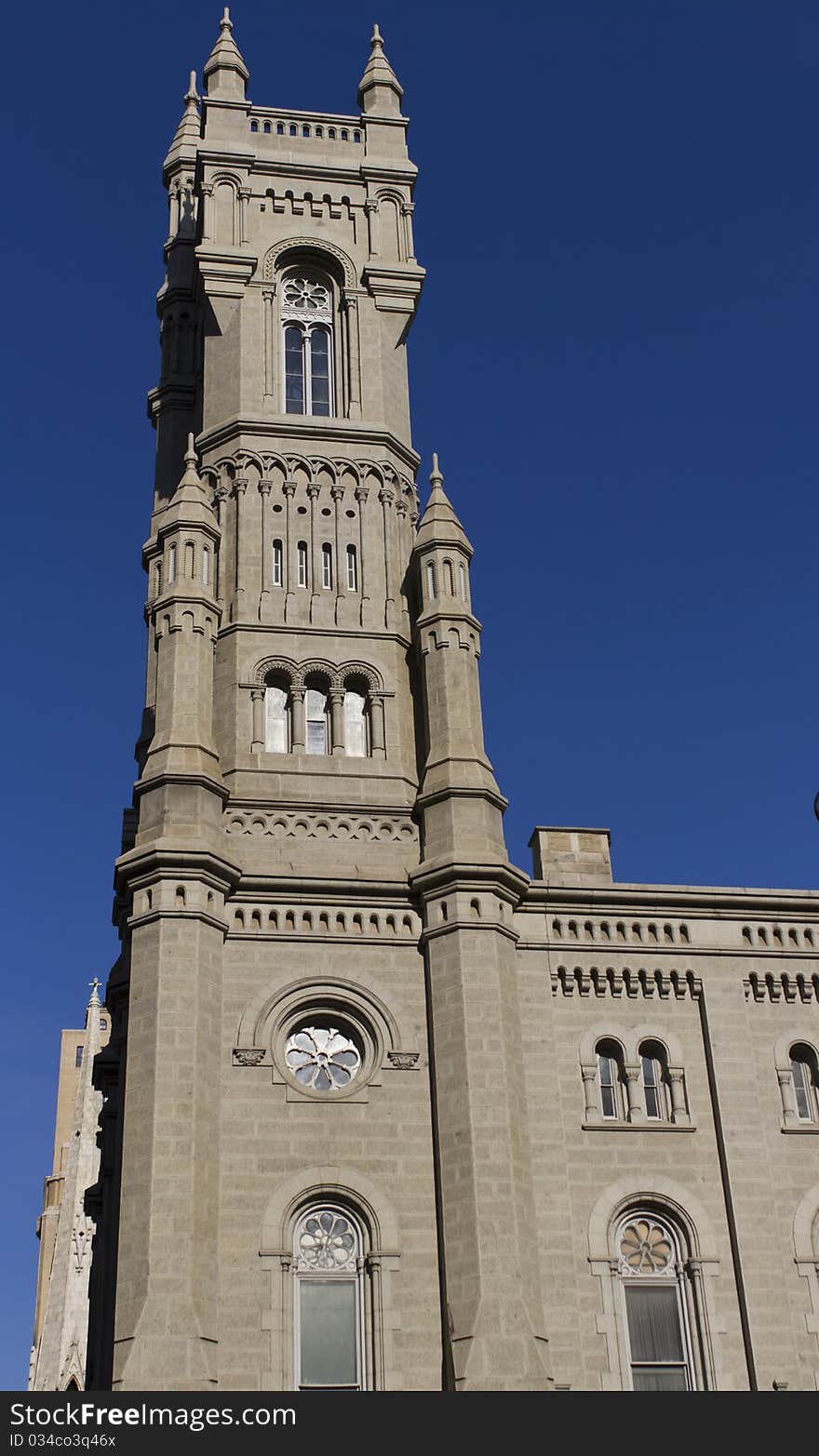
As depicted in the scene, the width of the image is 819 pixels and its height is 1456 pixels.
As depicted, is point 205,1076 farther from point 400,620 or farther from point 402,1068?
point 400,620

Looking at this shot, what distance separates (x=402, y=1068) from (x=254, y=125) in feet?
85.7

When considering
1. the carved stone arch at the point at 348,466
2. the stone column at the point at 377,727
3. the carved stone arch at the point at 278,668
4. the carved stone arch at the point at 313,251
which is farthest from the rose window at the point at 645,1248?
the carved stone arch at the point at 313,251

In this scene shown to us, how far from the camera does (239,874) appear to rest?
32.5 meters

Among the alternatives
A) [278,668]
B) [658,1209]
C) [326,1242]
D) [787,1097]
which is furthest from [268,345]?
[658,1209]

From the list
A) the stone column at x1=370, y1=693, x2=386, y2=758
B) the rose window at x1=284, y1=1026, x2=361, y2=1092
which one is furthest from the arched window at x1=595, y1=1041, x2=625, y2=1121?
the stone column at x1=370, y1=693, x2=386, y2=758

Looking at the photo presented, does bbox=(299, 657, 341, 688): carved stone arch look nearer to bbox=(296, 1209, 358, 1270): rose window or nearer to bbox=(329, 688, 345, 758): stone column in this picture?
bbox=(329, 688, 345, 758): stone column

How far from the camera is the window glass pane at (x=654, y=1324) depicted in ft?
99.2

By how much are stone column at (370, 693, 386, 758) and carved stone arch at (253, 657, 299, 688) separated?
172 cm

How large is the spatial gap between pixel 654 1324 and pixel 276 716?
14.4 meters

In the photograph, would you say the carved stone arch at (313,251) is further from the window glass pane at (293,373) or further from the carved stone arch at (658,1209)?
the carved stone arch at (658,1209)

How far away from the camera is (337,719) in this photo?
36406 mm

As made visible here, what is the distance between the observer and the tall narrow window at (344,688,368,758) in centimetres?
3631

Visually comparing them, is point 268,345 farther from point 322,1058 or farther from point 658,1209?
point 658,1209
